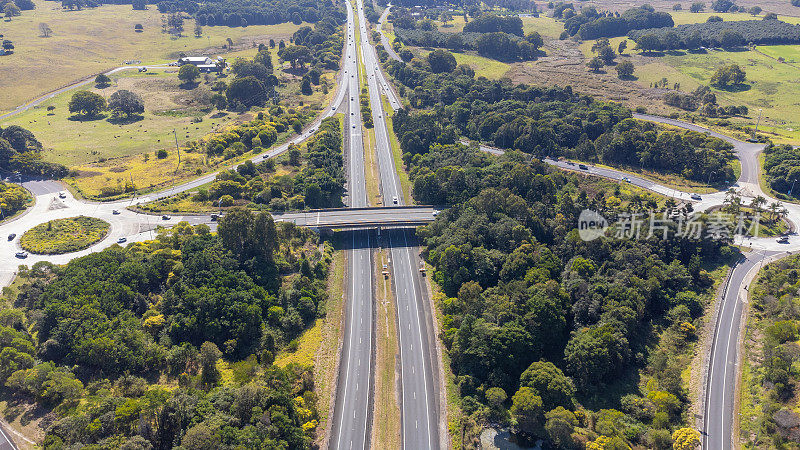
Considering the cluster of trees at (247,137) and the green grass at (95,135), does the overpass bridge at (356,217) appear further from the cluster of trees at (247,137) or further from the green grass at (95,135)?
the green grass at (95,135)

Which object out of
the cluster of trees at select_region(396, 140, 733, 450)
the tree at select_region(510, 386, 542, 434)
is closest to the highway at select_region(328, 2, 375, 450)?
the cluster of trees at select_region(396, 140, 733, 450)

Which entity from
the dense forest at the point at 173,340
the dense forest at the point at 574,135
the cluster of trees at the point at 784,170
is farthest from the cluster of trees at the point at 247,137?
the cluster of trees at the point at 784,170

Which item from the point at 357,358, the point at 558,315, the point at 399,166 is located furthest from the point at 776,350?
the point at 399,166

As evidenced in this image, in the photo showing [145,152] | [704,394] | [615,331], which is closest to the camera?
[704,394]

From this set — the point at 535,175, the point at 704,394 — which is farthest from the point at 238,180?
the point at 704,394

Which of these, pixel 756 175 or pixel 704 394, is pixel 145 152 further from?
pixel 756 175

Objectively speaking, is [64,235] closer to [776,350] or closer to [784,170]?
[776,350]
